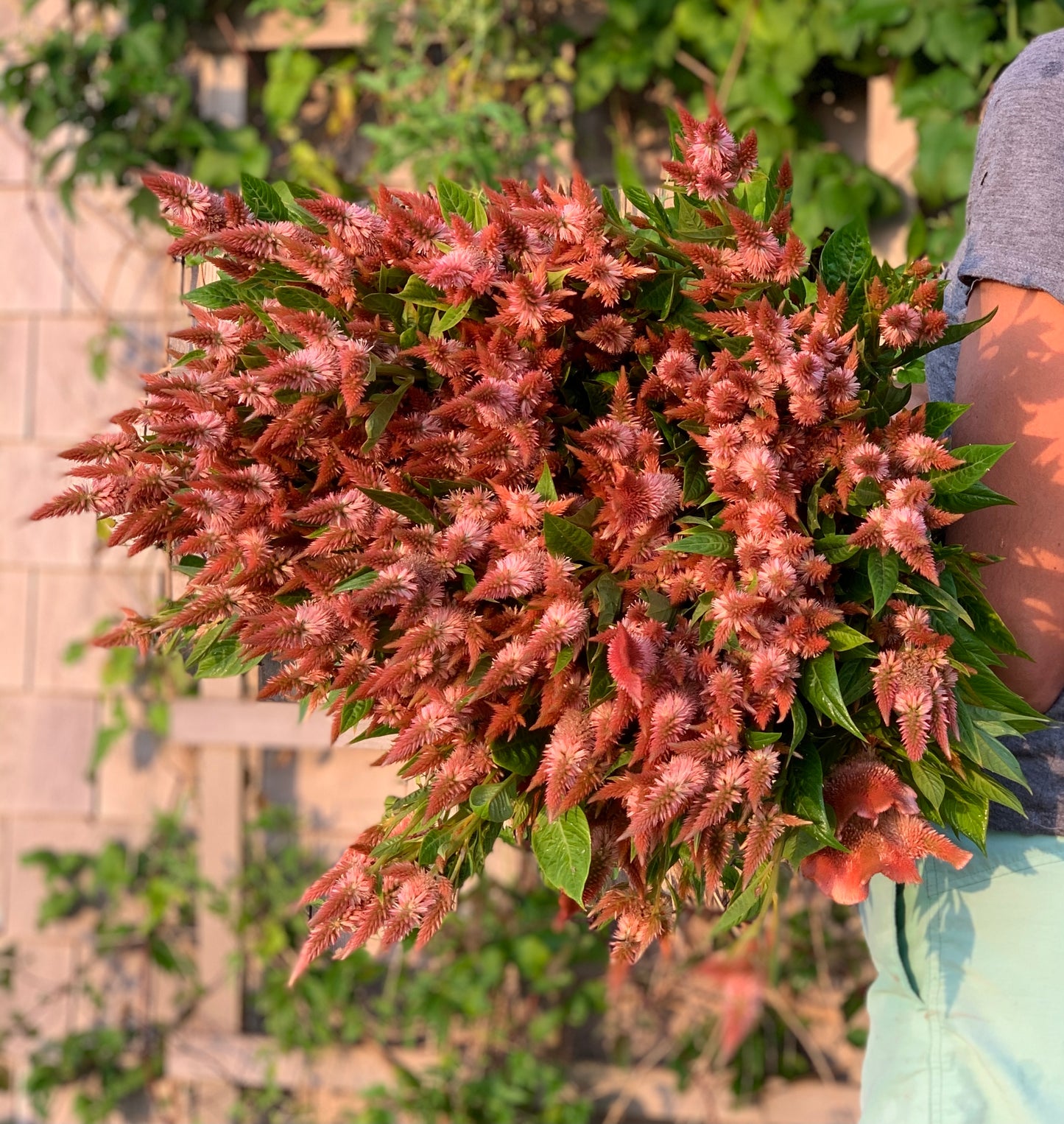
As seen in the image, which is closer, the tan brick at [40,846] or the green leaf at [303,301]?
the green leaf at [303,301]

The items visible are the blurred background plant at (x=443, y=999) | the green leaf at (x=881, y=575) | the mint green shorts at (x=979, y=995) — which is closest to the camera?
the green leaf at (x=881, y=575)

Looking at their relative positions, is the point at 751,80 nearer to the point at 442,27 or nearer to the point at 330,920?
the point at 442,27

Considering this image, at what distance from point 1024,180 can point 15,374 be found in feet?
7.63

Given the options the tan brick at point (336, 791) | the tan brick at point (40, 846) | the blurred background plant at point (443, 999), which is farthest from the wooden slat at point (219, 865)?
the tan brick at point (40, 846)

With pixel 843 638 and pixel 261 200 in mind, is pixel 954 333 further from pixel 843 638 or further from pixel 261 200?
pixel 261 200

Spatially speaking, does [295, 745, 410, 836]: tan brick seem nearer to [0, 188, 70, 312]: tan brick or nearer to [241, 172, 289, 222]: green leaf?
[0, 188, 70, 312]: tan brick

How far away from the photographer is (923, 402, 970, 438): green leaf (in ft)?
2.38

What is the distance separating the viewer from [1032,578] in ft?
2.64

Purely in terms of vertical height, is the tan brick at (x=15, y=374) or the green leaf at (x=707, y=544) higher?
the tan brick at (x=15, y=374)

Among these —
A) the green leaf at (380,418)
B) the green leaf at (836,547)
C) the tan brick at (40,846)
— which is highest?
the green leaf at (380,418)

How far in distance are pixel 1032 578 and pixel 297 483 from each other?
21.9 inches

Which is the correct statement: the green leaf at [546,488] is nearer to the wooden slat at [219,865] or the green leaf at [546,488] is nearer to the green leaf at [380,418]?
the green leaf at [380,418]

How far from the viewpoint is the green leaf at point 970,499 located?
27.7 inches

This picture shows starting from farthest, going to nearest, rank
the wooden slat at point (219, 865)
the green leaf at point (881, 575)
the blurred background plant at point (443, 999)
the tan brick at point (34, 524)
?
the tan brick at point (34, 524) → the wooden slat at point (219, 865) → the blurred background plant at point (443, 999) → the green leaf at point (881, 575)
